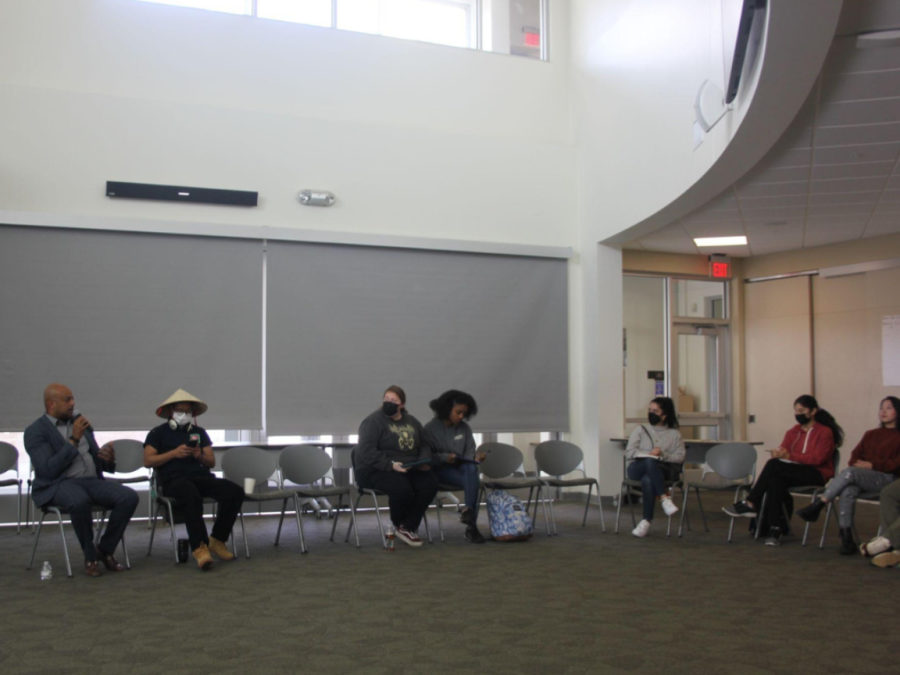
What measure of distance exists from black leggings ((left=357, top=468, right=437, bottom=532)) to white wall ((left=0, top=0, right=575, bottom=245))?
2.88m

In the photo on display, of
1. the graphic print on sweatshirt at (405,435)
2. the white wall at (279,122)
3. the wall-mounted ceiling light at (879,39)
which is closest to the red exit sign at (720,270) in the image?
the white wall at (279,122)

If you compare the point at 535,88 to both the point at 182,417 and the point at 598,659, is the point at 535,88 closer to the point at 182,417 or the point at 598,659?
the point at 182,417

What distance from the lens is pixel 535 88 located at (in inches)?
367

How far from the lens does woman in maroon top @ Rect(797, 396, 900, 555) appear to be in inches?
237

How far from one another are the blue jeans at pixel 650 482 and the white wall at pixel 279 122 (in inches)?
118

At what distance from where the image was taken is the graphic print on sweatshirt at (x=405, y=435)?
6.56 meters

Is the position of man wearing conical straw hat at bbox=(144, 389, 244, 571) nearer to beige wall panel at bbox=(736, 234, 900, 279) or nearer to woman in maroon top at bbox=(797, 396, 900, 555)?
woman in maroon top at bbox=(797, 396, 900, 555)

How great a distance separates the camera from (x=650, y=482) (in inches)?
273

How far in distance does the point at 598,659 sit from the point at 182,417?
3546 millimetres

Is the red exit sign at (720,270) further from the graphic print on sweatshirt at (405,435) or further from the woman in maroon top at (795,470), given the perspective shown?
the graphic print on sweatshirt at (405,435)

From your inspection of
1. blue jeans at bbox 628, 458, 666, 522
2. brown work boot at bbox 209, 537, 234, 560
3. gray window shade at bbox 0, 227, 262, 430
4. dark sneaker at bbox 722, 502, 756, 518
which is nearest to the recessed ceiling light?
blue jeans at bbox 628, 458, 666, 522

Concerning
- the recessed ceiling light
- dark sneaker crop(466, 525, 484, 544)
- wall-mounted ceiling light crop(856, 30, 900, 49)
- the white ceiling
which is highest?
wall-mounted ceiling light crop(856, 30, 900, 49)

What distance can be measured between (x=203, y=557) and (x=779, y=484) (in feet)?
14.1

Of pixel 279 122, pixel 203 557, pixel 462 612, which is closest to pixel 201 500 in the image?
pixel 203 557
